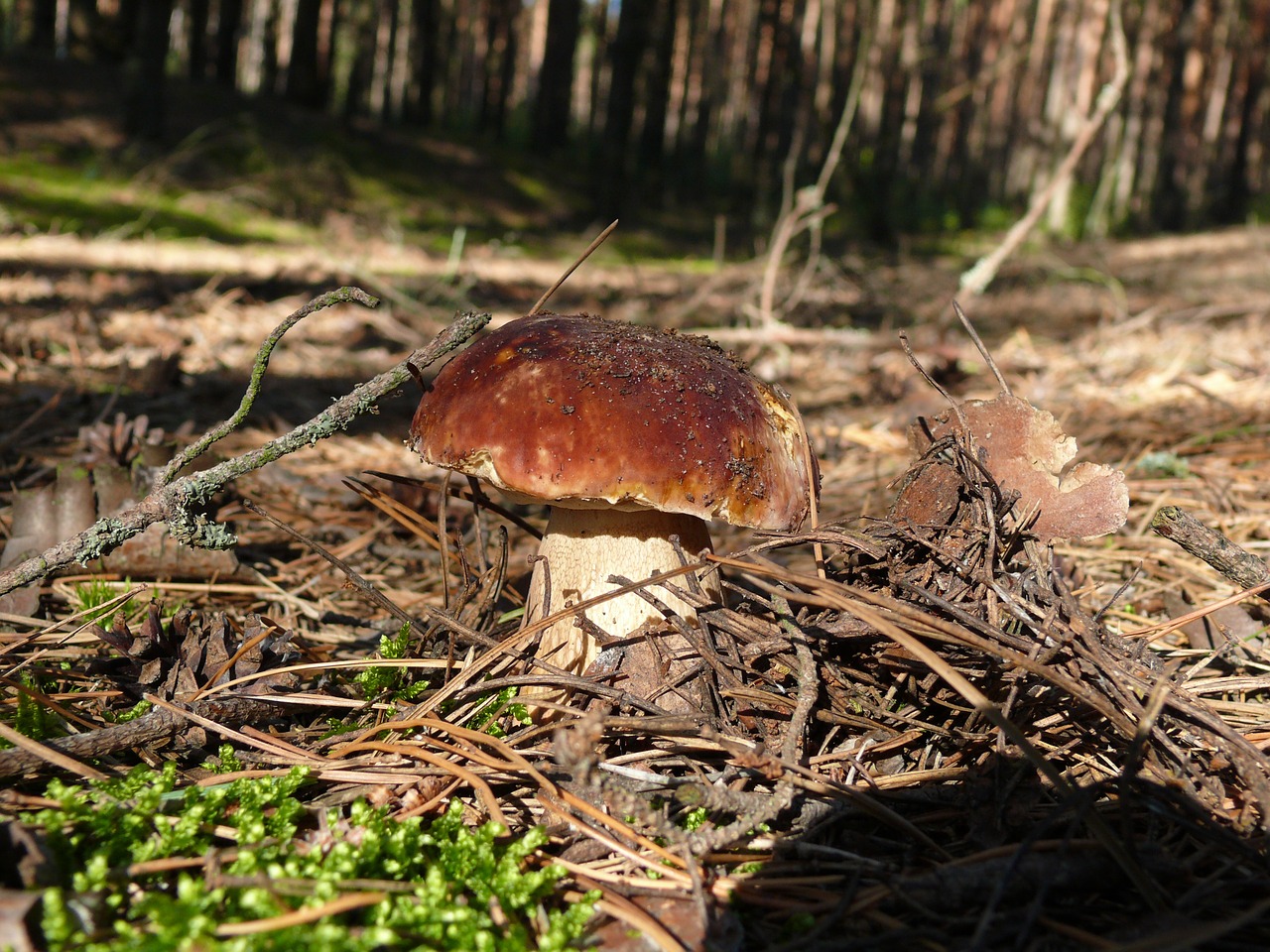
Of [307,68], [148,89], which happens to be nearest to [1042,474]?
[148,89]

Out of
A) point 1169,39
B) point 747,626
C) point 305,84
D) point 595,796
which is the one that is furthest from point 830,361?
point 1169,39

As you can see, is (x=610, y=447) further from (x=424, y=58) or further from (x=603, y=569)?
(x=424, y=58)

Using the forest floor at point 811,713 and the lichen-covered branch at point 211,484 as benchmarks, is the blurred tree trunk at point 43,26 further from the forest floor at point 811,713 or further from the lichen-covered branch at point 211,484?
the lichen-covered branch at point 211,484

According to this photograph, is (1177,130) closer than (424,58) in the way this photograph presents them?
No

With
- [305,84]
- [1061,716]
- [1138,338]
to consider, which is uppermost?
[305,84]

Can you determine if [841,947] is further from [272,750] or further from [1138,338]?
[1138,338]

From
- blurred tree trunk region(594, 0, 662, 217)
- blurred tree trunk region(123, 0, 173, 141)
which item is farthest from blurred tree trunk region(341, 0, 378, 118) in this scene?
blurred tree trunk region(594, 0, 662, 217)

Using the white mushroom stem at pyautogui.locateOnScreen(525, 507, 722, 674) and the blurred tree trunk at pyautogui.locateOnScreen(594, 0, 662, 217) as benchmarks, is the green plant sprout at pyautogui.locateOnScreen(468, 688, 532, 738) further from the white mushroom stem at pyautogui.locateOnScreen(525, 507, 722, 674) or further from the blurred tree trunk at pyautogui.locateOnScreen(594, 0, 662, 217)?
the blurred tree trunk at pyautogui.locateOnScreen(594, 0, 662, 217)

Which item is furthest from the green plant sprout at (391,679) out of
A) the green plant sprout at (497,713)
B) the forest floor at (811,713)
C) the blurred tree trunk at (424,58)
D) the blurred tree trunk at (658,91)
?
the blurred tree trunk at (424,58)
